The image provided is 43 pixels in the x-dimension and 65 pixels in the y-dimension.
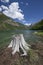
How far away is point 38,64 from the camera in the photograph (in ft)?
58.2

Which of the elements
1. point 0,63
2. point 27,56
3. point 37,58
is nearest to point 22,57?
point 27,56

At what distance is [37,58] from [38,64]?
6.64ft

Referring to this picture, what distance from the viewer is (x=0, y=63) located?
17.5 meters

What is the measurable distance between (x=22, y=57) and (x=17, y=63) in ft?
6.38

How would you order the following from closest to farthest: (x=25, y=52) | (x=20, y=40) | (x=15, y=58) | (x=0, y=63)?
(x=0, y=63)
(x=15, y=58)
(x=25, y=52)
(x=20, y=40)

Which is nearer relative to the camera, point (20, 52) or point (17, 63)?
point (17, 63)

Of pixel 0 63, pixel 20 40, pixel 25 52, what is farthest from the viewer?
pixel 20 40

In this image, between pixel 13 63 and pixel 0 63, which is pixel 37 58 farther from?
pixel 0 63

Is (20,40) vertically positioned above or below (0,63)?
above

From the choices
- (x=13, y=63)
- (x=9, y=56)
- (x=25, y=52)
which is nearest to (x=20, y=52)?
(x=25, y=52)

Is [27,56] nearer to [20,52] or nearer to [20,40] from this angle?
[20,52]

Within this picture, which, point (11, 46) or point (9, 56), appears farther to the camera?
point (11, 46)

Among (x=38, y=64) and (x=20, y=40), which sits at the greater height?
(x=20, y=40)

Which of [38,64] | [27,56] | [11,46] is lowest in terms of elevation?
[38,64]
